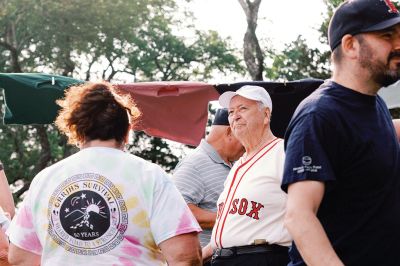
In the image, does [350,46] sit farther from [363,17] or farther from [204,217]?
[204,217]

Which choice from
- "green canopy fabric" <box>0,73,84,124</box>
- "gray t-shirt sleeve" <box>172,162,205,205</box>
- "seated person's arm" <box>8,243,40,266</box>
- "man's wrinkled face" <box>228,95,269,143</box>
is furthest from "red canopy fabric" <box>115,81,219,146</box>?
"seated person's arm" <box>8,243,40,266</box>

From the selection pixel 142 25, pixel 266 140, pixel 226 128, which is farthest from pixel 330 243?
pixel 142 25

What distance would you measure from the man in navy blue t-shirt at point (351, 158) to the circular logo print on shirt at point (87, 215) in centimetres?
78

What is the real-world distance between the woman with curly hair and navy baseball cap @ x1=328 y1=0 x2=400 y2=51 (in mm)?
951

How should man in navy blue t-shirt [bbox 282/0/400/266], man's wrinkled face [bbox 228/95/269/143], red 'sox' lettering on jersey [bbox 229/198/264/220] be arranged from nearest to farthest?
man in navy blue t-shirt [bbox 282/0/400/266], red 'sox' lettering on jersey [bbox 229/198/264/220], man's wrinkled face [bbox 228/95/269/143]

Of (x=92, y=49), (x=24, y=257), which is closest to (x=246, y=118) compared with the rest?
(x=24, y=257)

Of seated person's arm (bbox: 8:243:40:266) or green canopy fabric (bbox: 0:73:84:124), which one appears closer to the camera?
seated person's arm (bbox: 8:243:40:266)

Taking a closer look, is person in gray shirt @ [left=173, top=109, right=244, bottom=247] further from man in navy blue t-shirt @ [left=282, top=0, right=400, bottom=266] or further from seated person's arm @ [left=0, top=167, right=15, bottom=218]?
man in navy blue t-shirt @ [left=282, top=0, right=400, bottom=266]

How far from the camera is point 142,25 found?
1202 inches

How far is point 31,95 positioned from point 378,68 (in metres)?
4.20

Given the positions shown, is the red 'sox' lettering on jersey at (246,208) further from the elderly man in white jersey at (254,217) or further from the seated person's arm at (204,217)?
the seated person's arm at (204,217)

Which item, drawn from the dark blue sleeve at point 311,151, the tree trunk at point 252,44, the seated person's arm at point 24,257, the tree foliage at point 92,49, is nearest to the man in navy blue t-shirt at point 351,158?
the dark blue sleeve at point 311,151

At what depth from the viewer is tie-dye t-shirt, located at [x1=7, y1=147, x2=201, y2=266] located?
3191mm

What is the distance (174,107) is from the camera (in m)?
6.62
